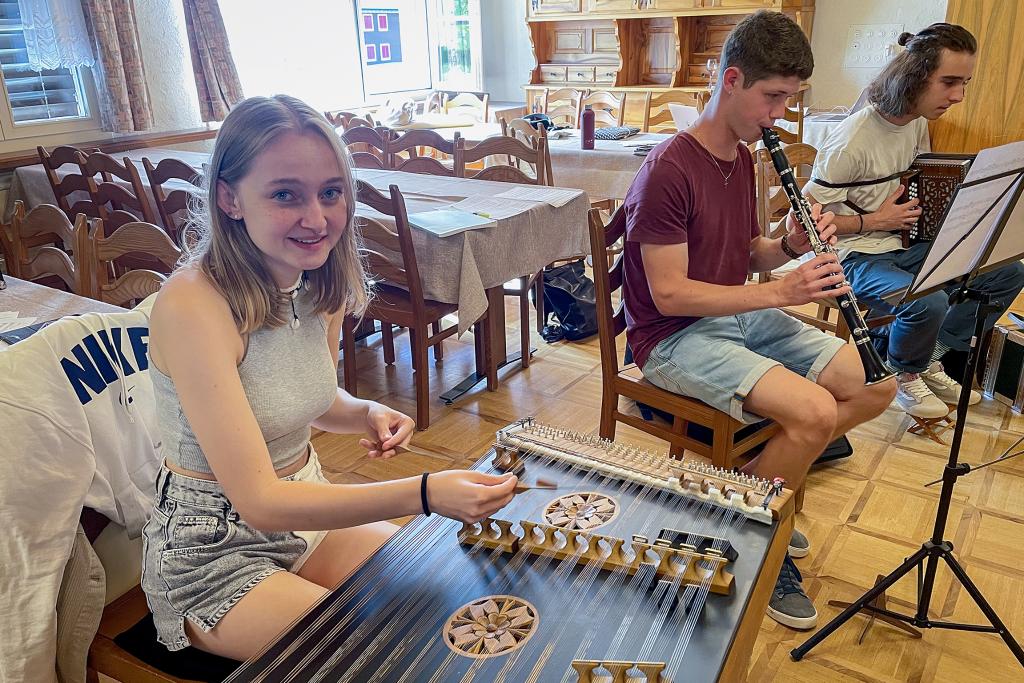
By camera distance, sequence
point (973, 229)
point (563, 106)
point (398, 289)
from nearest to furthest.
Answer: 1. point (973, 229)
2. point (398, 289)
3. point (563, 106)

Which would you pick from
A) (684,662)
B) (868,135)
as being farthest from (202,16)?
(684,662)

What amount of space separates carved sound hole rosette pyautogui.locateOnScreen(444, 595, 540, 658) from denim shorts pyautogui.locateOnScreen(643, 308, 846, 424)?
928 millimetres

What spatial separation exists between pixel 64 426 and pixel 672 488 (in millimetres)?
840

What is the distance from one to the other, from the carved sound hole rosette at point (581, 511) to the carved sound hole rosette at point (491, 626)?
0.54 ft

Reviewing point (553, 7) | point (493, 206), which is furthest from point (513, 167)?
point (553, 7)

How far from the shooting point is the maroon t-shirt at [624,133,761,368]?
1674 millimetres

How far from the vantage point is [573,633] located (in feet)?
2.70

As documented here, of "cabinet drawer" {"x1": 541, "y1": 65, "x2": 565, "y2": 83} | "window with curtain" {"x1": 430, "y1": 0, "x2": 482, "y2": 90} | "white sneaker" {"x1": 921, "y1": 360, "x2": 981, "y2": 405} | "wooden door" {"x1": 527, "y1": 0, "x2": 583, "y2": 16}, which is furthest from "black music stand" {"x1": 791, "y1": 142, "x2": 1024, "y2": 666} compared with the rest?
"window with curtain" {"x1": 430, "y1": 0, "x2": 482, "y2": 90}

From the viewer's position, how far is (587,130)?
3779mm

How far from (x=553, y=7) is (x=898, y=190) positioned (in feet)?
13.8

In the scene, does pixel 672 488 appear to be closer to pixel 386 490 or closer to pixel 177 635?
pixel 386 490

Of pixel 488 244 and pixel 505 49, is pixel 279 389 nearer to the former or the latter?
pixel 488 244

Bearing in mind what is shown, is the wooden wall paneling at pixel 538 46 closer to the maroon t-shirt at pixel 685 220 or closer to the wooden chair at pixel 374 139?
the wooden chair at pixel 374 139

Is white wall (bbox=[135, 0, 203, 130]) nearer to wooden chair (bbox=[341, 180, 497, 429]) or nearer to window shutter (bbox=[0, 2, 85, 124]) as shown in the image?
window shutter (bbox=[0, 2, 85, 124])
